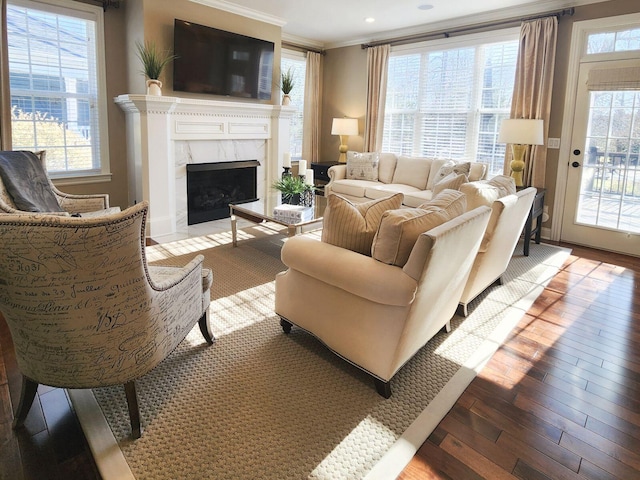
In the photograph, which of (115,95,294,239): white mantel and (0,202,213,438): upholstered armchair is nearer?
(0,202,213,438): upholstered armchair

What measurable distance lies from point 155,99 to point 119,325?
342 centimetres

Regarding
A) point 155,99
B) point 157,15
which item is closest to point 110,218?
point 155,99

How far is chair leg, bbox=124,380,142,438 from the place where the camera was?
168 cm

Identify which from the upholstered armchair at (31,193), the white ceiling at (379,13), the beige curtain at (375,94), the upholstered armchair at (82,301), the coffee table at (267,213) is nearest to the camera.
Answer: the upholstered armchair at (82,301)

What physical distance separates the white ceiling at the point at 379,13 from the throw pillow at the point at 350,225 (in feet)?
12.1

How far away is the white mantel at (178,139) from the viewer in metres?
4.47

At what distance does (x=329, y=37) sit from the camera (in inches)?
261

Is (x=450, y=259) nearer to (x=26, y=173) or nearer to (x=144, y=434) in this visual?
(x=144, y=434)

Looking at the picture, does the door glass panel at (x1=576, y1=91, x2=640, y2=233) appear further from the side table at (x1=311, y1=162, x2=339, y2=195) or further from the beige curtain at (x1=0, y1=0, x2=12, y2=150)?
the beige curtain at (x1=0, y1=0, x2=12, y2=150)

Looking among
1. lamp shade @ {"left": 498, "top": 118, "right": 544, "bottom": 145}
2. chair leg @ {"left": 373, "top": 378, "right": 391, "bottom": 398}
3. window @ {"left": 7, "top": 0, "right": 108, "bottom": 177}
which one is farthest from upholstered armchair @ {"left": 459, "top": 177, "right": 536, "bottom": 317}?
window @ {"left": 7, "top": 0, "right": 108, "bottom": 177}

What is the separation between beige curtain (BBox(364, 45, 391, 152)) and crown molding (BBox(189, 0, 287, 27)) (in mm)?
1466

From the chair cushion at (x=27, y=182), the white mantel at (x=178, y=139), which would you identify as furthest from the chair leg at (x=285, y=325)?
the white mantel at (x=178, y=139)

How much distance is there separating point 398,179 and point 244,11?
2889 mm

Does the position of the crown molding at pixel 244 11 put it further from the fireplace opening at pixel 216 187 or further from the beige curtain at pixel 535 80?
the beige curtain at pixel 535 80
